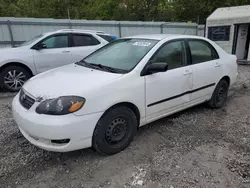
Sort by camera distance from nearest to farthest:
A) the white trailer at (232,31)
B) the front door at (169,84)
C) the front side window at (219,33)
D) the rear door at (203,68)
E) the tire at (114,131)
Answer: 1. the tire at (114,131)
2. the front door at (169,84)
3. the rear door at (203,68)
4. the white trailer at (232,31)
5. the front side window at (219,33)

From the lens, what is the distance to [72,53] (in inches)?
250

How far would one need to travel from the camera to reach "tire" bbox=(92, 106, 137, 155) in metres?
2.60

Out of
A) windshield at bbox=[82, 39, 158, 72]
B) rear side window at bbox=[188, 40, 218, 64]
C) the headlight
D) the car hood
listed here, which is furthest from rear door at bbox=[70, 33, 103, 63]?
the headlight

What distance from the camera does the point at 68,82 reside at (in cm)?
268

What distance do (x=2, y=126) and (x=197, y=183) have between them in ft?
10.6

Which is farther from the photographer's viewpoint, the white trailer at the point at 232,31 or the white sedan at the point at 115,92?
the white trailer at the point at 232,31

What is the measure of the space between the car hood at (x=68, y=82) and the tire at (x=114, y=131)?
1.35 ft

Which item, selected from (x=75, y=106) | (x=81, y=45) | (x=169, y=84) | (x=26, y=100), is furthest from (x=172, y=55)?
(x=81, y=45)

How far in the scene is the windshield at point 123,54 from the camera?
3.08m

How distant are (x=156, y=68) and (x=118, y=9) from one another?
21730 millimetres

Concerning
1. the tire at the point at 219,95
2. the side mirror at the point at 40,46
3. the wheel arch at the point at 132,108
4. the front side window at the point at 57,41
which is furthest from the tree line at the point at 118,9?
the wheel arch at the point at 132,108

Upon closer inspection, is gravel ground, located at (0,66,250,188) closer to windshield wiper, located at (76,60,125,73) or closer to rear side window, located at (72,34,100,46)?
windshield wiper, located at (76,60,125,73)

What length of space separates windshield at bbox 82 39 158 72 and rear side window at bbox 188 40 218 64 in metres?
0.85

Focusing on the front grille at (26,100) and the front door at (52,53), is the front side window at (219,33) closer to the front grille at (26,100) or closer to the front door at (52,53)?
the front door at (52,53)
